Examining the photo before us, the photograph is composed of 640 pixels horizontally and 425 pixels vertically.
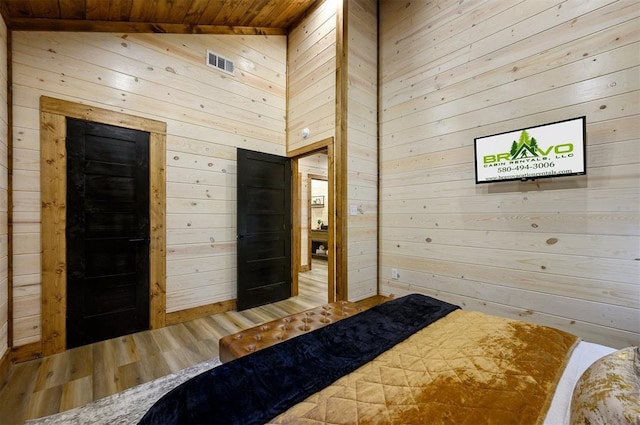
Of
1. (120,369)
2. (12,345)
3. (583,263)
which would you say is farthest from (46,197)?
(583,263)

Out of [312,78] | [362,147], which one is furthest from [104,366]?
[312,78]

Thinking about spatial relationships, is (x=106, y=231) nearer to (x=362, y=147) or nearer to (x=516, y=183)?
(x=362, y=147)

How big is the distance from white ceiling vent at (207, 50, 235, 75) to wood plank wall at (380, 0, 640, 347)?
1.96m

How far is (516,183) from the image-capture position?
2.37 m

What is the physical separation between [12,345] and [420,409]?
3116 mm

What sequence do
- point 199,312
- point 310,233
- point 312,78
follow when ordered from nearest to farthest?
point 199,312 < point 312,78 < point 310,233

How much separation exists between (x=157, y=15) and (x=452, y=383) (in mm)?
3881

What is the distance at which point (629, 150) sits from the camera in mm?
1883

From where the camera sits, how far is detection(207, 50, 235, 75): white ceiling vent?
3.26 meters

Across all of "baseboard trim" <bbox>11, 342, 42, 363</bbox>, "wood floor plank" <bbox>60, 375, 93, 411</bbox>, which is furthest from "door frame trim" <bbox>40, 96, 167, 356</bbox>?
"wood floor plank" <bbox>60, 375, 93, 411</bbox>

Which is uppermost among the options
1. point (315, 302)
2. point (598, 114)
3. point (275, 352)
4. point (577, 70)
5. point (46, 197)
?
point (577, 70)

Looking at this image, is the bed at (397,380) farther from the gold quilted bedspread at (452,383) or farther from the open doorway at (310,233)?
the open doorway at (310,233)

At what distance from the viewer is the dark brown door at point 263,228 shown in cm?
339

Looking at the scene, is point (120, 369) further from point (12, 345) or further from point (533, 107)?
point (533, 107)
